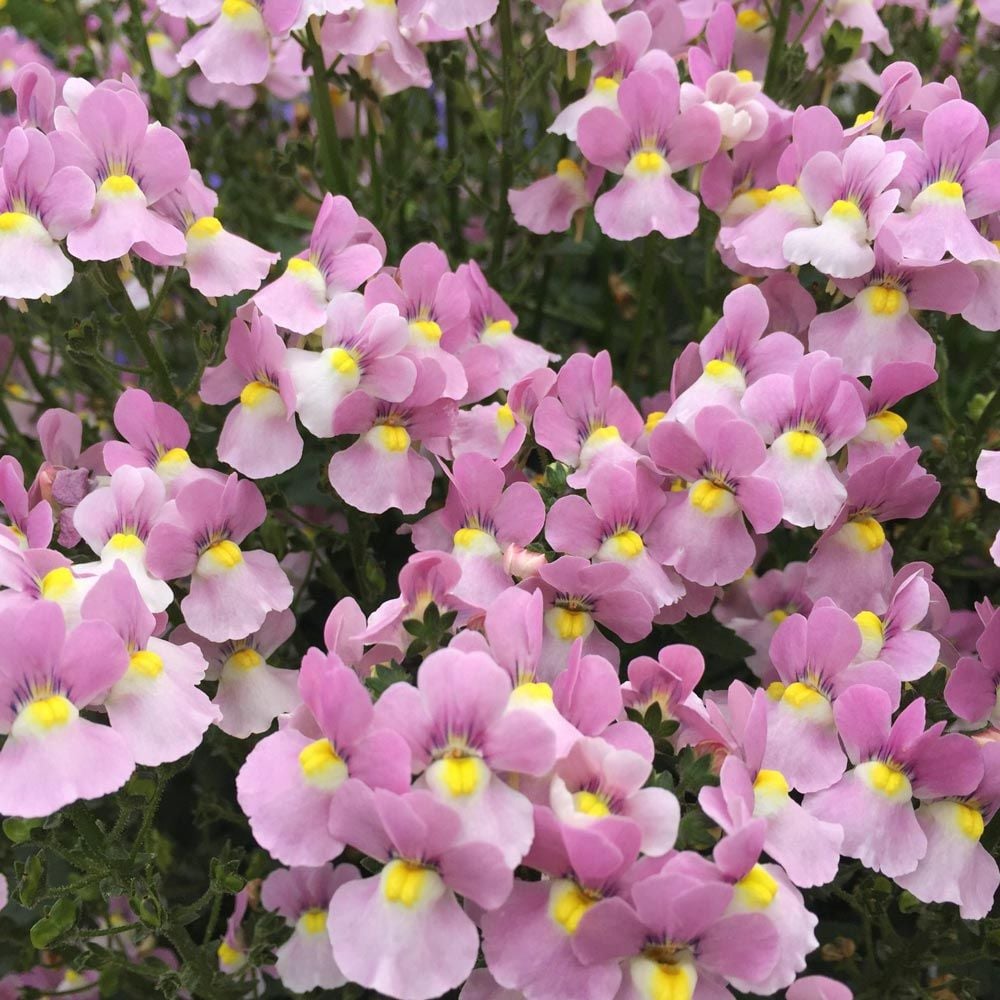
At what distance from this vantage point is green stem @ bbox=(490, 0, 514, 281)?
118 centimetres

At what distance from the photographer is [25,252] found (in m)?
0.92

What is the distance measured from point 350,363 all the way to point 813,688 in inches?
16.8

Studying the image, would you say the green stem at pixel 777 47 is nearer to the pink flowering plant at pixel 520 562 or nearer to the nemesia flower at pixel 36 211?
the pink flowering plant at pixel 520 562

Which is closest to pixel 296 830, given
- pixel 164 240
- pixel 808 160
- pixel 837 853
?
pixel 837 853

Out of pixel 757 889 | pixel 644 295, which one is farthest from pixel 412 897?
pixel 644 295

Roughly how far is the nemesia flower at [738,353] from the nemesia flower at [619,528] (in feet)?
0.28

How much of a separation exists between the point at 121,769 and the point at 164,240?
43 centimetres

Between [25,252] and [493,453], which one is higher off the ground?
[25,252]

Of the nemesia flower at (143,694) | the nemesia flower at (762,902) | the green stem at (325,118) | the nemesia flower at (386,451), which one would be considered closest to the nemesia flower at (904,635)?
the nemesia flower at (762,902)

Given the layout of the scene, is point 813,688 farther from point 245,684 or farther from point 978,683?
point 245,684

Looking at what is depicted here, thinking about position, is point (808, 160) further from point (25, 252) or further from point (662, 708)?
point (25, 252)

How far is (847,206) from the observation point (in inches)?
38.9

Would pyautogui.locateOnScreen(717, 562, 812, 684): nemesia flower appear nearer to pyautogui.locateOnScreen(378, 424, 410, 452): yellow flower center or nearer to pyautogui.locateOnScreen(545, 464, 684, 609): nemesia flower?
pyautogui.locateOnScreen(545, 464, 684, 609): nemesia flower

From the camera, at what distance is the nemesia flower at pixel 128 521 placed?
2.94 feet
